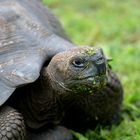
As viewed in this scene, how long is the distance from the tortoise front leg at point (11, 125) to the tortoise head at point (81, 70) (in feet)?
1.21

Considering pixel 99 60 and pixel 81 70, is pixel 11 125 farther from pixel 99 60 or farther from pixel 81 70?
pixel 99 60

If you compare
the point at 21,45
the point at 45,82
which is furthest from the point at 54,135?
the point at 21,45

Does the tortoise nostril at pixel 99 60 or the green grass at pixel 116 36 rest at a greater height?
the tortoise nostril at pixel 99 60

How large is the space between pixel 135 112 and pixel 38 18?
1.22 m

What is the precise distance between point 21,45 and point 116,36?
174 inches

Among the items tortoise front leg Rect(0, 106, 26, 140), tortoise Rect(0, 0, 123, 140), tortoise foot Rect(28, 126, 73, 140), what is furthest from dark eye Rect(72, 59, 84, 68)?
tortoise foot Rect(28, 126, 73, 140)

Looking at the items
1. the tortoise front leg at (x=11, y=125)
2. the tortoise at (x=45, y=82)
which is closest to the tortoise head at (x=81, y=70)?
the tortoise at (x=45, y=82)

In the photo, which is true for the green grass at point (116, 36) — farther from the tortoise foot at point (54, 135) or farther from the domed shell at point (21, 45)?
the domed shell at point (21, 45)

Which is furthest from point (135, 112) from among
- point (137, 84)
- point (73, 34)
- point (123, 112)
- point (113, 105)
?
point (73, 34)

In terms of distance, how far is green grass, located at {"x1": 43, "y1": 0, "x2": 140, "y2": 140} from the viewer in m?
4.54

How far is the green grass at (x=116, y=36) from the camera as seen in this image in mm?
4543

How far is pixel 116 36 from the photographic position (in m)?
8.36

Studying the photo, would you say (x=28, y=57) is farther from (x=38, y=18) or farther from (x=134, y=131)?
(x=134, y=131)

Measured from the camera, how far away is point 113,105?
4.62 metres
